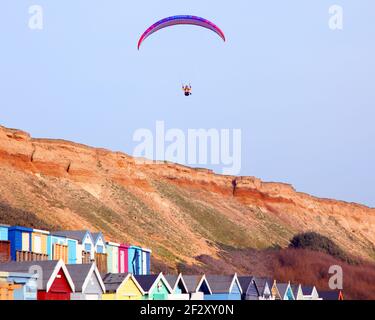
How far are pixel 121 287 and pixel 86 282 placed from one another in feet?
11.2

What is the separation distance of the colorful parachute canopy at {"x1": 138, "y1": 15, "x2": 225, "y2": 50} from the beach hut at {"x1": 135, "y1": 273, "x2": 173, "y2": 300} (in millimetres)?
25095

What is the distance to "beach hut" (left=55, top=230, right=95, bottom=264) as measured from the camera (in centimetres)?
5292

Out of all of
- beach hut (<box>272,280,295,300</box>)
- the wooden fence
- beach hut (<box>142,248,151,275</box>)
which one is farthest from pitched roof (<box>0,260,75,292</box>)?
beach hut (<box>142,248,151,275</box>)

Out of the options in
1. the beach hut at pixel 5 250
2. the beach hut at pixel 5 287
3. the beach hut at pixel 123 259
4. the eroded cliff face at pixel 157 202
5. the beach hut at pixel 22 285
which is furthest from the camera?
the eroded cliff face at pixel 157 202

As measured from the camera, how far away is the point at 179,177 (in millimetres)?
132500

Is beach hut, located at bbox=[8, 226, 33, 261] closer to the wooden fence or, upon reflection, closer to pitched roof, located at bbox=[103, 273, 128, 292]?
pitched roof, located at bbox=[103, 273, 128, 292]

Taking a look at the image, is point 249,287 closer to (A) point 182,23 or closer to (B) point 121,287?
(B) point 121,287

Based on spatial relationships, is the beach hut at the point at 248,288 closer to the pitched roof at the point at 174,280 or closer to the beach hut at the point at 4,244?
the pitched roof at the point at 174,280

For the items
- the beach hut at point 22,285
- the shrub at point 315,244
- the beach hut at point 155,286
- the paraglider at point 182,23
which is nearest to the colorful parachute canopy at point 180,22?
the paraglider at point 182,23

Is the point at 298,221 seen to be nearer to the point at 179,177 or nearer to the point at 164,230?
the point at 179,177

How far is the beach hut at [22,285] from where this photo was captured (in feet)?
98.6

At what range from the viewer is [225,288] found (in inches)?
1844

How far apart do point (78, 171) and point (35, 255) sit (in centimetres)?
5735

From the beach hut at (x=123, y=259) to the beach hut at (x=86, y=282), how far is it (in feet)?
76.2
